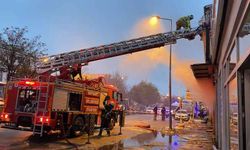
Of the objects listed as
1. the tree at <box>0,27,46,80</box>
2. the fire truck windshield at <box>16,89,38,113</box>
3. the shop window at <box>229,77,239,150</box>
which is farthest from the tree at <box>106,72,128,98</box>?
the shop window at <box>229,77,239,150</box>

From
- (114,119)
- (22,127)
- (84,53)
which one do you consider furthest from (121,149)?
(84,53)

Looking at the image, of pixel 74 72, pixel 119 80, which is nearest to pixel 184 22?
pixel 74 72

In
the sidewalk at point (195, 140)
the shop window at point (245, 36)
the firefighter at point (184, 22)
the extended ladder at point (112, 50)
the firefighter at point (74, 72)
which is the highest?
the firefighter at point (184, 22)

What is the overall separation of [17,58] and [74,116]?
14.6 meters

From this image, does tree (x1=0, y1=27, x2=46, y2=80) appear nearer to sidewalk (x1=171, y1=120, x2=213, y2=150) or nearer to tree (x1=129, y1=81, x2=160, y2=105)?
sidewalk (x1=171, y1=120, x2=213, y2=150)

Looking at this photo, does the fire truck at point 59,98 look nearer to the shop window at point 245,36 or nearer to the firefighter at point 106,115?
the firefighter at point 106,115

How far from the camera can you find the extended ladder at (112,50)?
63.7ft

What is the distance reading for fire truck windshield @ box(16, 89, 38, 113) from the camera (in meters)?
14.3

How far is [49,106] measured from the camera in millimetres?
13461

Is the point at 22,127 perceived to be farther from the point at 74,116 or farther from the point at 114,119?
the point at 114,119

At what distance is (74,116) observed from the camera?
1516 cm

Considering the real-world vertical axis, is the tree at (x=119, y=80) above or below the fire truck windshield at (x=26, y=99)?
above

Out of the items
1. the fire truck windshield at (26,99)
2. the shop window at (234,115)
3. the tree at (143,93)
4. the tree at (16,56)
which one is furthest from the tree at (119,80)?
the shop window at (234,115)

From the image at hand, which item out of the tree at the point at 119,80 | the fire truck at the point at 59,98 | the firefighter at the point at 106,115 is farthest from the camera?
the tree at the point at 119,80
